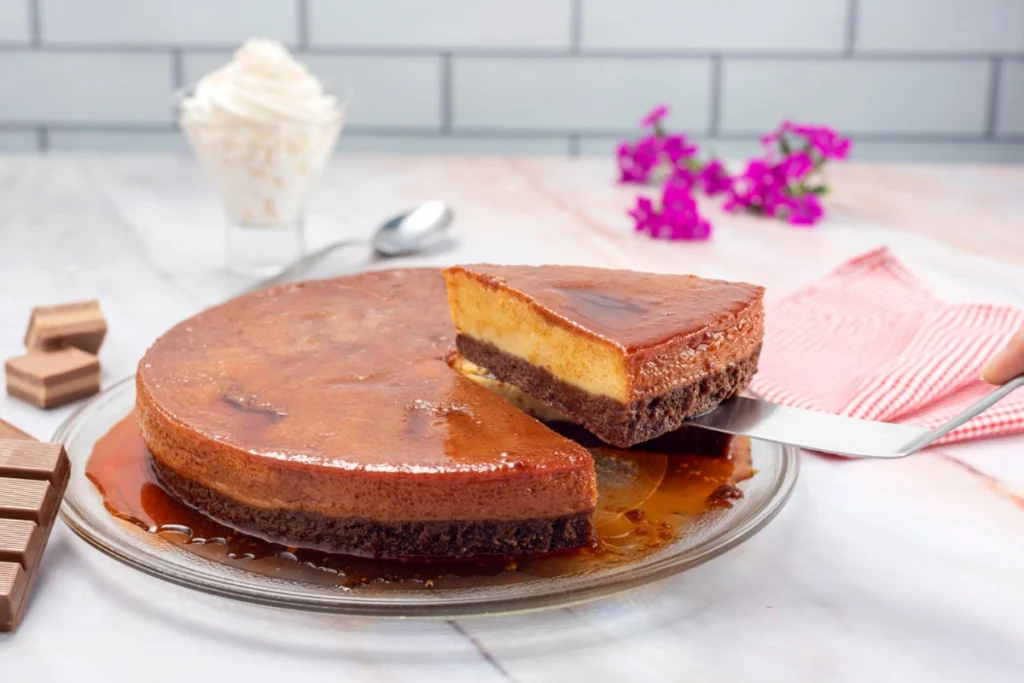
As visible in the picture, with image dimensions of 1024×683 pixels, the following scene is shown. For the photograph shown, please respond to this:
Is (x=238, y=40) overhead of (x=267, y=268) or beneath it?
overhead

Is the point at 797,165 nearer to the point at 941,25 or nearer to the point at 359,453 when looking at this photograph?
the point at 941,25

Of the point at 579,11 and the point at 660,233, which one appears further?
the point at 579,11

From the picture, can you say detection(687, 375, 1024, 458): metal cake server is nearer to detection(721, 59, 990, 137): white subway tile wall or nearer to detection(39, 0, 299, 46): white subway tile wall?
detection(721, 59, 990, 137): white subway tile wall

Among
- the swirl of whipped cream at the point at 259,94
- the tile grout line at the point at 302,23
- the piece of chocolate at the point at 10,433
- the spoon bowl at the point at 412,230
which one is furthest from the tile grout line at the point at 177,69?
the piece of chocolate at the point at 10,433

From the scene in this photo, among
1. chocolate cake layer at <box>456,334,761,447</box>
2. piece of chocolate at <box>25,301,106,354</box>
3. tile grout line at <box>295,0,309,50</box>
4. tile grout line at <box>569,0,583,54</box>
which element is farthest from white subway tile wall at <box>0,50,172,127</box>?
chocolate cake layer at <box>456,334,761,447</box>

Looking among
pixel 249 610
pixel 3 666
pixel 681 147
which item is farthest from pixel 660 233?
pixel 3 666

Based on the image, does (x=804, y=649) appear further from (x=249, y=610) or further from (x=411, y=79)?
(x=411, y=79)
